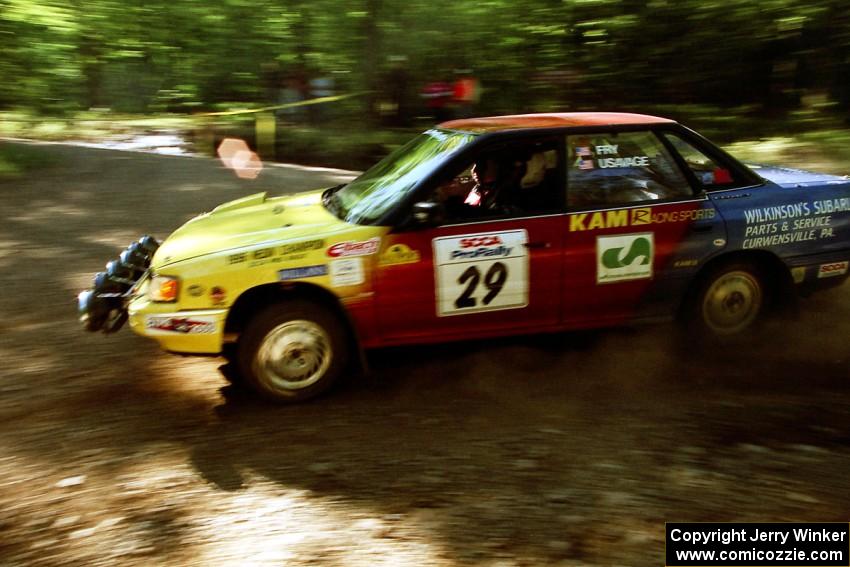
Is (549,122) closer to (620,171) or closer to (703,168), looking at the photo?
(620,171)

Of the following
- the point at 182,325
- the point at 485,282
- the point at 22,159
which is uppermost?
the point at 22,159

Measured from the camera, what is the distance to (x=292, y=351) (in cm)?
461

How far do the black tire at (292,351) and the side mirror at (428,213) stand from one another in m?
0.80

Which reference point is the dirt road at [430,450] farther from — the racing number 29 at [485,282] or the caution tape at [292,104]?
the caution tape at [292,104]

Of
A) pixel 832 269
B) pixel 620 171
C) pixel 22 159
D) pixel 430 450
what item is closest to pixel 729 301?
pixel 832 269

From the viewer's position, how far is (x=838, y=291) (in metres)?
6.38

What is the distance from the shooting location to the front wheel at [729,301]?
17.0 ft

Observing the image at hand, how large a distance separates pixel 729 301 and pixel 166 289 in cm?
378

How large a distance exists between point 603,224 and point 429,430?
175 centimetres

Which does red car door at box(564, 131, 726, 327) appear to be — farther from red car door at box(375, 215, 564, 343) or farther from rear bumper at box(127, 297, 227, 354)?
rear bumper at box(127, 297, 227, 354)

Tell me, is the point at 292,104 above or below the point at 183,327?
above

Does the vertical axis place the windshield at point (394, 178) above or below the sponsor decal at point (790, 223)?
above

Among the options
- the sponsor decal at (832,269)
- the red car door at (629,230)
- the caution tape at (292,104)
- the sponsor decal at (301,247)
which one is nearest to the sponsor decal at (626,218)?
the red car door at (629,230)

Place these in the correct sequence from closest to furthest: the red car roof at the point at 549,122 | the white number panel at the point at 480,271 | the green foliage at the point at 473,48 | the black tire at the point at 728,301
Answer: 1. the white number panel at the point at 480,271
2. the red car roof at the point at 549,122
3. the black tire at the point at 728,301
4. the green foliage at the point at 473,48
